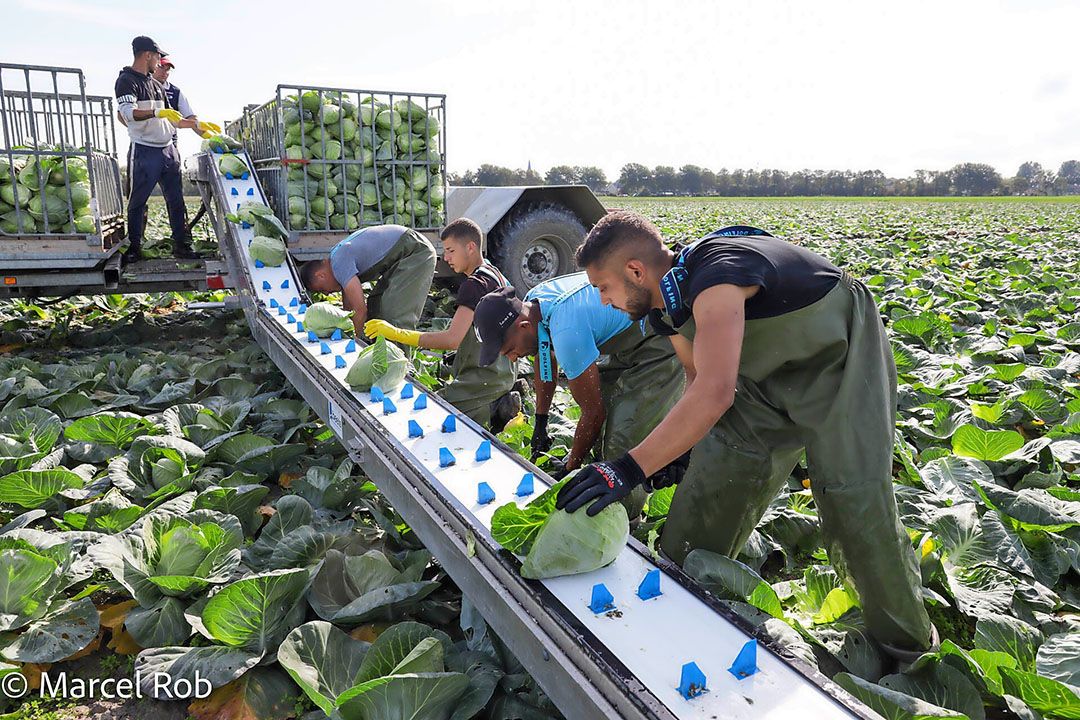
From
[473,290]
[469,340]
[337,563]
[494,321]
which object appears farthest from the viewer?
[469,340]

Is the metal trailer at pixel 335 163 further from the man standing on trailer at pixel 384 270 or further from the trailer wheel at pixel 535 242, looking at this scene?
the man standing on trailer at pixel 384 270

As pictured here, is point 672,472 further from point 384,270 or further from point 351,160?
point 351,160

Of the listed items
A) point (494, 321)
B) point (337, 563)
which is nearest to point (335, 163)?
point (494, 321)

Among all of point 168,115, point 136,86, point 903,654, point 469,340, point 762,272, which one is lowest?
point 903,654

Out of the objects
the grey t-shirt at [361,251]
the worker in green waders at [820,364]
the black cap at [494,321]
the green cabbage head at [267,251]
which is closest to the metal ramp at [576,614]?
the black cap at [494,321]

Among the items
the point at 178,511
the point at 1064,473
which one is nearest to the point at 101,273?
the point at 178,511

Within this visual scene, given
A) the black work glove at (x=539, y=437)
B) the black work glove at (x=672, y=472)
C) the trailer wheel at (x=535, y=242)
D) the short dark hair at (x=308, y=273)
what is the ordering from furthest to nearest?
the trailer wheel at (x=535, y=242)
the short dark hair at (x=308, y=273)
the black work glove at (x=539, y=437)
the black work glove at (x=672, y=472)

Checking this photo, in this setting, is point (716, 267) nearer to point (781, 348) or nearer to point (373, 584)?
point (781, 348)

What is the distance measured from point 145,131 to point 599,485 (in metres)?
5.65

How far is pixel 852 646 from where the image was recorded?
7.18 feet

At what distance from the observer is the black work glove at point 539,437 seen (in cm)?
359

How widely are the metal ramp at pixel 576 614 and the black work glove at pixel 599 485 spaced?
0.18 metres

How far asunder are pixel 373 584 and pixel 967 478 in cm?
258

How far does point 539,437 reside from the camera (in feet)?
11.9
